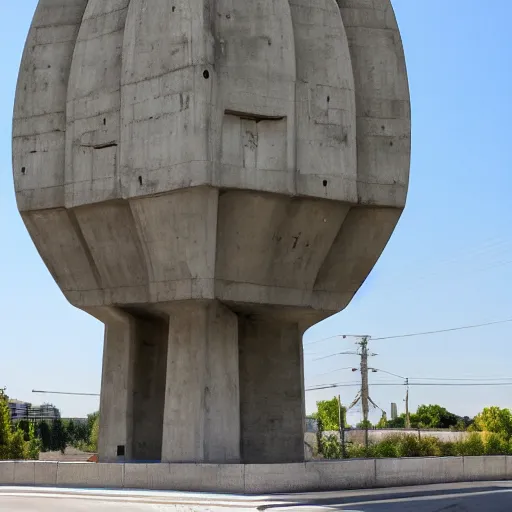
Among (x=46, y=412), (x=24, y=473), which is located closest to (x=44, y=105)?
(x=24, y=473)

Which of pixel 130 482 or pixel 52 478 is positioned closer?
pixel 130 482

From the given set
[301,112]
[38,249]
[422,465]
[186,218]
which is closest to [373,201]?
[301,112]

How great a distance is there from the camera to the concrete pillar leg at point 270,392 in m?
24.2

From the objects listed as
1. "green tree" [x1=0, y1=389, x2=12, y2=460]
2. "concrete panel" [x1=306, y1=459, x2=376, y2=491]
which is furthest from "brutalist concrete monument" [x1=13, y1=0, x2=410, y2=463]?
"green tree" [x1=0, y1=389, x2=12, y2=460]

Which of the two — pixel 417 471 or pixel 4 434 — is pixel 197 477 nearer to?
pixel 417 471

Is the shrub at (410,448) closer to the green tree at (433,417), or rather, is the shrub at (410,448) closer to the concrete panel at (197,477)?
the concrete panel at (197,477)

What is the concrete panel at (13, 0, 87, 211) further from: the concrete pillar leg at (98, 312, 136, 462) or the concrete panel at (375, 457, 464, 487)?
the concrete panel at (375, 457, 464, 487)

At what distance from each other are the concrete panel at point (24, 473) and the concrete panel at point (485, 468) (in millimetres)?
9280

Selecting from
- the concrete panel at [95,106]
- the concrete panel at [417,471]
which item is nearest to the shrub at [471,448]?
the concrete panel at [417,471]

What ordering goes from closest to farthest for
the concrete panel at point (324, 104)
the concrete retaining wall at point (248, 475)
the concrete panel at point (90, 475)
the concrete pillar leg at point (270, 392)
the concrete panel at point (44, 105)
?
1. the concrete retaining wall at point (248, 475)
2. the concrete panel at point (90, 475)
3. the concrete panel at point (324, 104)
4. the concrete panel at point (44, 105)
5. the concrete pillar leg at point (270, 392)

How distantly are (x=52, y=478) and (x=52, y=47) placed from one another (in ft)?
32.3

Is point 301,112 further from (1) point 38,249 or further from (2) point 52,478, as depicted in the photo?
(2) point 52,478

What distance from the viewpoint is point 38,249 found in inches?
936

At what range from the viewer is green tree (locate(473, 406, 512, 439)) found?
3300 inches
